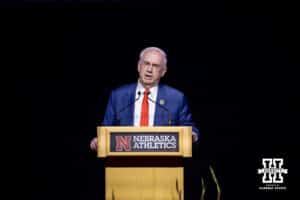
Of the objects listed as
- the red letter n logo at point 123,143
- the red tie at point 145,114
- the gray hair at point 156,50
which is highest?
the gray hair at point 156,50

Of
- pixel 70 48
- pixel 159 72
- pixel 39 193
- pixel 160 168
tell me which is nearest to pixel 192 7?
pixel 159 72

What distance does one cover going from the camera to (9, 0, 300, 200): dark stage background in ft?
19.9

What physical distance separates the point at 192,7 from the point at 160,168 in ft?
5.37

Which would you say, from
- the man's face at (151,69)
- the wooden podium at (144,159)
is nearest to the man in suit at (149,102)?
the man's face at (151,69)

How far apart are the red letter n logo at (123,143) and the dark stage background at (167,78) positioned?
0.90 m

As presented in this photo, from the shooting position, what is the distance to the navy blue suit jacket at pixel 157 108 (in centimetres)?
594

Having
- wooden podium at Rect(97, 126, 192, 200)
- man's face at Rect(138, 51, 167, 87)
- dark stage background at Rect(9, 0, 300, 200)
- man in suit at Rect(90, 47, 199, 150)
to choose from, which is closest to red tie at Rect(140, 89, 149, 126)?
man in suit at Rect(90, 47, 199, 150)

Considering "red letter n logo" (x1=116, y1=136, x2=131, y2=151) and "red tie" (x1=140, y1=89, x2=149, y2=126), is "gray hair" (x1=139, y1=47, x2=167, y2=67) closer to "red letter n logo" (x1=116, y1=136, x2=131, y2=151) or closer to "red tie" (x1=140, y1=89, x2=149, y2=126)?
"red tie" (x1=140, y1=89, x2=149, y2=126)
